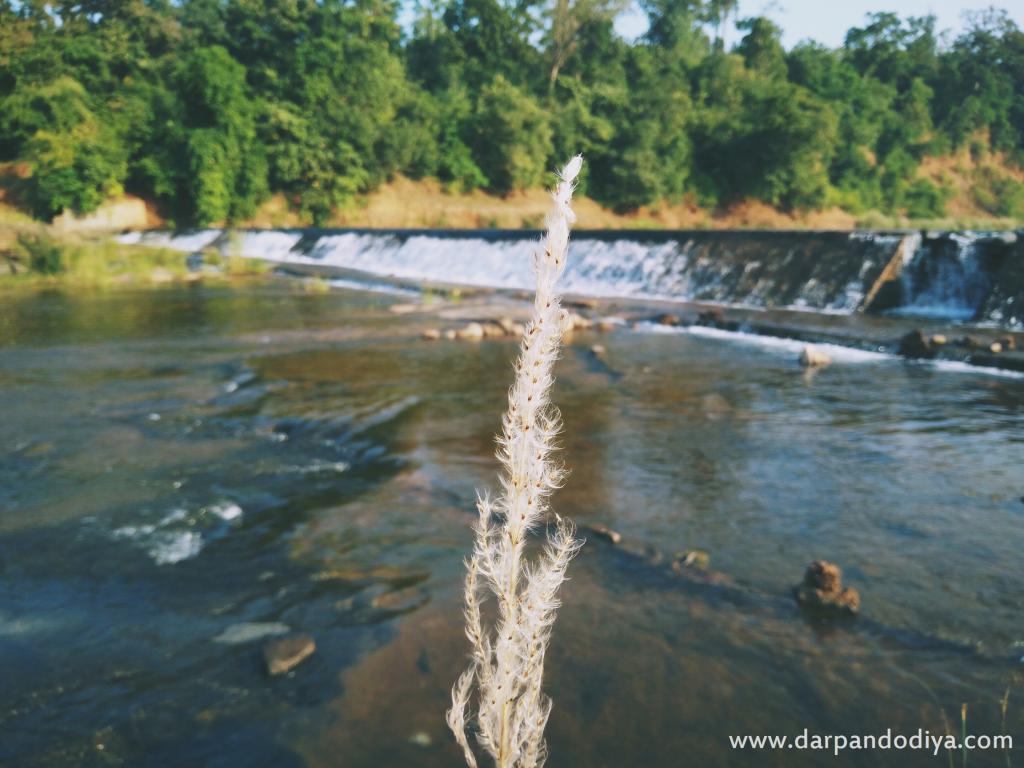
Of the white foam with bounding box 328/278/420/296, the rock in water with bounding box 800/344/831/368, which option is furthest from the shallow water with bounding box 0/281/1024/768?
the white foam with bounding box 328/278/420/296

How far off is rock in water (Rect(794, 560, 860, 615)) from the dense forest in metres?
40.0

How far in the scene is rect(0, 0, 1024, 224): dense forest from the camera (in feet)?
128

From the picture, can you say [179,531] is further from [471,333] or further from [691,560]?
[471,333]

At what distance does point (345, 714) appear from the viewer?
280 centimetres

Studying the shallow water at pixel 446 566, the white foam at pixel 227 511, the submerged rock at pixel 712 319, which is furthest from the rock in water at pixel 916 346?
the white foam at pixel 227 511

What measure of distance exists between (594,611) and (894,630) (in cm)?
133

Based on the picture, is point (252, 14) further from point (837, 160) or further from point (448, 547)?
point (448, 547)

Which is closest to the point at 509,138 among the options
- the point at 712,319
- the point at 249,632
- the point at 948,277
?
the point at 948,277

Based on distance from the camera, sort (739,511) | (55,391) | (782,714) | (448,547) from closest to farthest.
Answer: (782,714)
(448,547)
(739,511)
(55,391)

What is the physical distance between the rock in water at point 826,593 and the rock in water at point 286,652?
2287 mm

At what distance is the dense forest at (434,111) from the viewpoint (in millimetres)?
39094

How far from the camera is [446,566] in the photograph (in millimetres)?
3982

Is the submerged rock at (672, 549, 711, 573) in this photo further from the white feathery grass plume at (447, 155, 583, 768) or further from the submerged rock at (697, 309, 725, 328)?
the submerged rock at (697, 309, 725, 328)

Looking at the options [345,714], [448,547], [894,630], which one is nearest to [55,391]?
[448,547]
